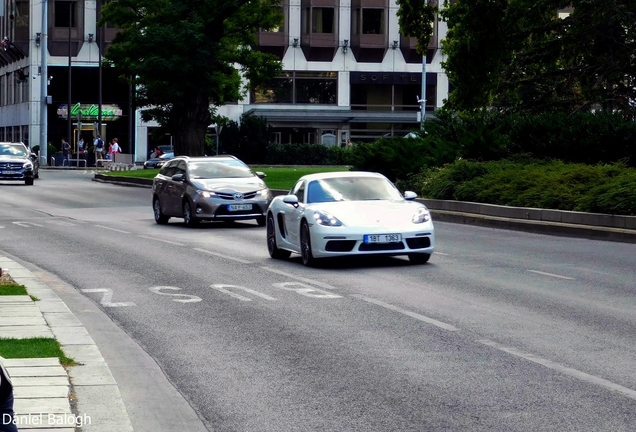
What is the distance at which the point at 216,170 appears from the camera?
29.2m

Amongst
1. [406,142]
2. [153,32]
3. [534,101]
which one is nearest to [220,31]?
[153,32]

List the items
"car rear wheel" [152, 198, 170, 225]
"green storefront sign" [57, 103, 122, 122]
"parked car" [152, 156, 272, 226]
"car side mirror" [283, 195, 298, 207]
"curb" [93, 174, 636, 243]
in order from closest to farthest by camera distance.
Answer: "car side mirror" [283, 195, 298, 207], "curb" [93, 174, 636, 243], "parked car" [152, 156, 272, 226], "car rear wheel" [152, 198, 170, 225], "green storefront sign" [57, 103, 122, 122]

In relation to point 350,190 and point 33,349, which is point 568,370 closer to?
point 33,349

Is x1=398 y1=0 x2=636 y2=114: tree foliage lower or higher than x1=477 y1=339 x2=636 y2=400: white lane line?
higher

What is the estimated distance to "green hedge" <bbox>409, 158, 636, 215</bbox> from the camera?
2566cm

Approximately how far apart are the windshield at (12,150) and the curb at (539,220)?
2424cm

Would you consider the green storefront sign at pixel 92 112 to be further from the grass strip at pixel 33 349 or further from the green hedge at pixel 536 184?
the grass strip at pixel 33 349

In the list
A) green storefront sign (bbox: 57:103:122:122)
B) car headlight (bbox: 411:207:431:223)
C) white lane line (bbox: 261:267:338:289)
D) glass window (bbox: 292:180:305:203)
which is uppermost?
green storefront sign (bbox: 57:103:122:122)

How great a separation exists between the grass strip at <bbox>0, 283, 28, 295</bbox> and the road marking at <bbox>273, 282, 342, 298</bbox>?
3136mm

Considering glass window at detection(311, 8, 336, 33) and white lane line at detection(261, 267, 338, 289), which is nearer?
white lane line at detection(261, 267, 338, 289)

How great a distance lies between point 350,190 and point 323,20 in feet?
237

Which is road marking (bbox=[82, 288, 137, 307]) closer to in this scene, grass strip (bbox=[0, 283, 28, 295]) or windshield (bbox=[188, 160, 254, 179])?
grass strip (bbox=[0, 283, 28, 295])

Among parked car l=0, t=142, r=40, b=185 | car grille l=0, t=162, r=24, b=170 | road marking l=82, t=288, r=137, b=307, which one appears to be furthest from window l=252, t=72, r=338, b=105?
road marking l=82, t=288, r=137, b=307

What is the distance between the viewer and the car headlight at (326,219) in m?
18.1
